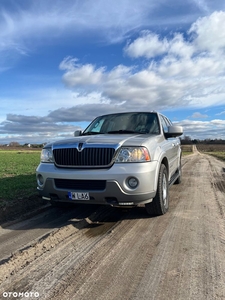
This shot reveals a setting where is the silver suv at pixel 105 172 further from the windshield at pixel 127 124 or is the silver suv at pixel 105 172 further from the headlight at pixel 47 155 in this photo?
the windshield at pixel 127 124

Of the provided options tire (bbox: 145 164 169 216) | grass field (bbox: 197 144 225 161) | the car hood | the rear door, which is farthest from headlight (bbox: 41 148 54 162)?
grass field (bbox: 197 144 225 161)

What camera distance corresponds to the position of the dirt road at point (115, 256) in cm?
237

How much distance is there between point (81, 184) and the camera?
13.2ft

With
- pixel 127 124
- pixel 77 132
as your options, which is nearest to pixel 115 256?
pixel 127 124

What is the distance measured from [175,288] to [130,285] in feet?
1.36

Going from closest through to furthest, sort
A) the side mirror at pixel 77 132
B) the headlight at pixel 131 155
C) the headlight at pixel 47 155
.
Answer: the headlight at pixel 131 155 → the headlight at pixel 47 155 → the side mirror at pixel 77 132

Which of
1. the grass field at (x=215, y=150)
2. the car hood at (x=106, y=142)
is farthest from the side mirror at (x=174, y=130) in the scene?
the grass field at (x=215, y=150)

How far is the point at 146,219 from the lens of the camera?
4.47 metres

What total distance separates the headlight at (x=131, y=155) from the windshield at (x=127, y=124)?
131 centimetres

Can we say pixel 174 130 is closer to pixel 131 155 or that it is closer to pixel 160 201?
pixel 160 201

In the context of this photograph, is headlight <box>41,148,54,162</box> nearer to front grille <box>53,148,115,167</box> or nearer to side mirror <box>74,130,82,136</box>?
front grille <box>53,148,115,167</box>

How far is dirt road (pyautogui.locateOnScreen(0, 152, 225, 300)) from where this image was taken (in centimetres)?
237

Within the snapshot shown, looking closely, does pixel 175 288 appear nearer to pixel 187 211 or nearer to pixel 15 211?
pixel 187 211

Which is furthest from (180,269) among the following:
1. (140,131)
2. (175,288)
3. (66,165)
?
(140,131)
